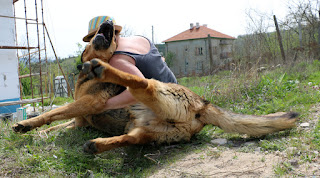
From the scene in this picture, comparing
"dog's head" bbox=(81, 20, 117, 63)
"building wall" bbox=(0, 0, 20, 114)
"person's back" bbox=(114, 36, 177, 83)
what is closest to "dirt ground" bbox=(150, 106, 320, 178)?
"person's back" bbox=(114, 36, 177, 83)

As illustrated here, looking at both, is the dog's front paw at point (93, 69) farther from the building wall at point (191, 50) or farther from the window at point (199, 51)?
the window at point (199, 51)

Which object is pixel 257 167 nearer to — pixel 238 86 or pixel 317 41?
pixel 238 86

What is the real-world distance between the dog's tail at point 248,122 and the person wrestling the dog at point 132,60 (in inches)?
36.1

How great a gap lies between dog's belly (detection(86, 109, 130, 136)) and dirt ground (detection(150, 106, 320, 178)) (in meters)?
0.95

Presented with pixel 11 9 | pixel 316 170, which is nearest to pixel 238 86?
pixel 316 170

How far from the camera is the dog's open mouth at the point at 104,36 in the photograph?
3.27 m

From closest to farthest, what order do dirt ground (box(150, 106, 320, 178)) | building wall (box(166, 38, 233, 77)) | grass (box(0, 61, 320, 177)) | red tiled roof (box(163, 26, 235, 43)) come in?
dirt ground (box(150, 106, 320, 178)) < grass (box(0, 61, 320, 177)) < building wall (box(166, 38, 233, 77)) < red tiled roof (box(163, 26, 235, 43))

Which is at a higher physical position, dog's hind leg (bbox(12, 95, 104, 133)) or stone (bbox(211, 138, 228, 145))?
dog's hind leg (bbox(12, 95, 104, 133))

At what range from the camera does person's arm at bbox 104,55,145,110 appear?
10.5 ft

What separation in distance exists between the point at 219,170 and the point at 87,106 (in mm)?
1731

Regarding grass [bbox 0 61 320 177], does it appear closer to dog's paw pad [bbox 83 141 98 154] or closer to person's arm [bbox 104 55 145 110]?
dog's paw pad [bbox 83 141 98 154]

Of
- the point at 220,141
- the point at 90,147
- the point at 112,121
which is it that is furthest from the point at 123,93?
the point at 220,141

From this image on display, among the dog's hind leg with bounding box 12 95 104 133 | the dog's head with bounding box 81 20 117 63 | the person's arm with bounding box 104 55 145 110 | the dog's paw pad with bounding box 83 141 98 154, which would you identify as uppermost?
the dog's head with bounding box 81 20 117 63

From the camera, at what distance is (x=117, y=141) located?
9.11 feet
